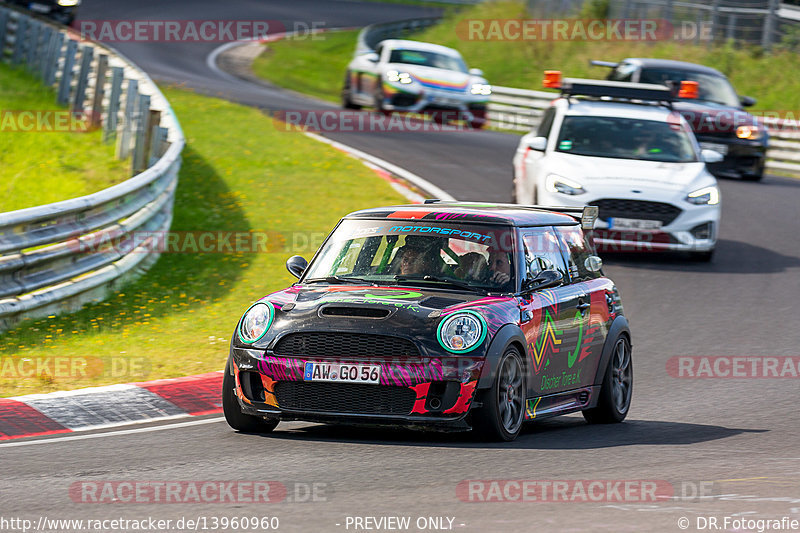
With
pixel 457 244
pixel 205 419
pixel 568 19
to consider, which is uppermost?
pixel 457 244

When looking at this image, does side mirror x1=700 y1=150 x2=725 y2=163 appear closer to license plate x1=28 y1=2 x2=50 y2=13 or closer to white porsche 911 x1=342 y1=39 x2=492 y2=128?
white porsche 911 x1=342 y1=39 x2=492 y2=128

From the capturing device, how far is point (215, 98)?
26609 millimetres

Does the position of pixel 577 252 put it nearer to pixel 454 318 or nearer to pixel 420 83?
pixel 454 318

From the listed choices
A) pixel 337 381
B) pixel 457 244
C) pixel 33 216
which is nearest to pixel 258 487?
pixel 337 381

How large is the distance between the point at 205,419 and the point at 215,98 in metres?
18.4

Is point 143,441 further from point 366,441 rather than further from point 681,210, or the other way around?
point 681,210

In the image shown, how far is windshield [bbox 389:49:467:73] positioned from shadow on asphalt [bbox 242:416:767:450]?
62.0 feet

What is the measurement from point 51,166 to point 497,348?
465 inches

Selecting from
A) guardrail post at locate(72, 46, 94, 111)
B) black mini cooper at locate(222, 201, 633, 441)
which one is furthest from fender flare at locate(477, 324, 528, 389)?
guardrail post at locate(72, 46, 94, 111)

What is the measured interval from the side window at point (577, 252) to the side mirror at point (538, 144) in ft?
21.5

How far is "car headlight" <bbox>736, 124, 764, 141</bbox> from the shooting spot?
22.0 m

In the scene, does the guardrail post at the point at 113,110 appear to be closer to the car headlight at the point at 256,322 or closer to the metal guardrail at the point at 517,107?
the metal guardrail at the point at 517,107

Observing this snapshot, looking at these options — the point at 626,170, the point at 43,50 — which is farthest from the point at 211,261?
the point at 43,50

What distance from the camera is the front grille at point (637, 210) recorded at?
1541 cm
